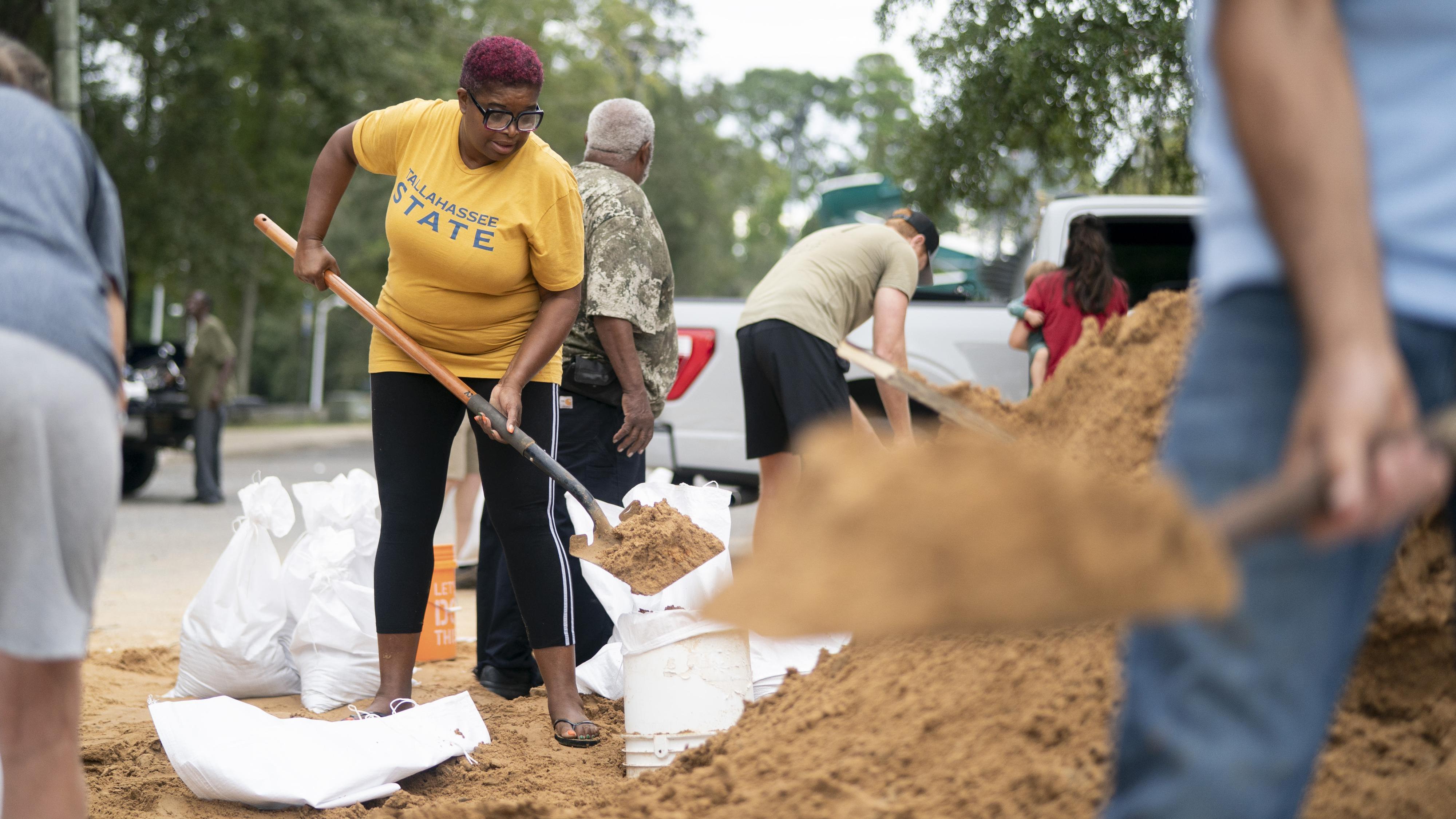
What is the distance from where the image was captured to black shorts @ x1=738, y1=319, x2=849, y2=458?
4316 millimetres

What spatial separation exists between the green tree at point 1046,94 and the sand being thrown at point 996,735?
7495mm

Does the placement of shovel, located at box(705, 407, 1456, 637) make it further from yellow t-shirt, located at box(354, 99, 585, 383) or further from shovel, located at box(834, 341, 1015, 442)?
yellow t-shirt, located at box(354, 99, 585, 383)

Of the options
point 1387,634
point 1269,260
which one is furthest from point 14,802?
point 1387,634

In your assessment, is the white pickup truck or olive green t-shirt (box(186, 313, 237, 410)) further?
olive green t-shirt (box(186, 313, 237, 410))

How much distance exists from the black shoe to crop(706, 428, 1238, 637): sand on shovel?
3023 millimetres

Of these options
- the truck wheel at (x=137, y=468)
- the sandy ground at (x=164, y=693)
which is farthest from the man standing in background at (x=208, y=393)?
the sandy ground at (x=164, y=693)

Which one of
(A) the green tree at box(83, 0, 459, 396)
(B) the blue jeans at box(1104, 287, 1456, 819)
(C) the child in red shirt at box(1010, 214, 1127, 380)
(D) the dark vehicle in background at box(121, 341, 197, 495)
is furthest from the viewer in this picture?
(A) the green tree at box(83, 0, 459, 396)

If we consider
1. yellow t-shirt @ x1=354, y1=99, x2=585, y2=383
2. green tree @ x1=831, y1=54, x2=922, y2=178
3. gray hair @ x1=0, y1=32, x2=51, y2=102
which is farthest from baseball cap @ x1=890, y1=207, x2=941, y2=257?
green tree @ x1=831, y1=54, x2=922, y2=178

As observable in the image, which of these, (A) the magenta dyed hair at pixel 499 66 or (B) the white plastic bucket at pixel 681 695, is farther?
(A) the magenta dyed hair at pixel 499 66

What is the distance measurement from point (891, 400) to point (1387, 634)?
2199 mm

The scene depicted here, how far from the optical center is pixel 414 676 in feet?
13.8

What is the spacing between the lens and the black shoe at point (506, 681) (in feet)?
13.0

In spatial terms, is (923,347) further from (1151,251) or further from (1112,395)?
(1112,395)

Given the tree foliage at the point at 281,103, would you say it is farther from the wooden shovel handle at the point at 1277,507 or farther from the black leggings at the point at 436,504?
the wooden shovel handle at the point at 1277,507
